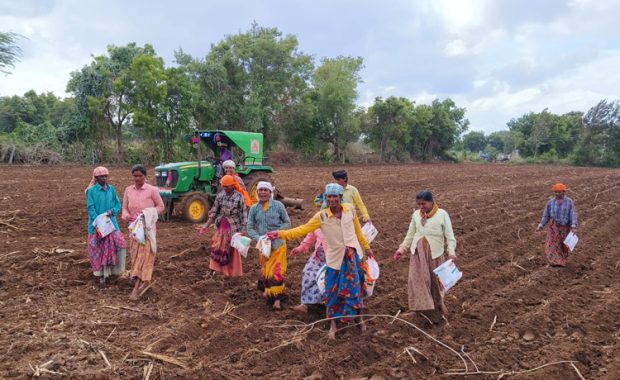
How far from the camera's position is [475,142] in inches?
3462

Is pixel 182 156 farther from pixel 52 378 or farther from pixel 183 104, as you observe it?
pixel 52 378

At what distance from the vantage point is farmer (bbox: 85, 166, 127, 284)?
19.0 feet

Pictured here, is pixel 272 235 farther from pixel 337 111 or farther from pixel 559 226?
pixel 337 111

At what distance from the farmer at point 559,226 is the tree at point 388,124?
3186 cm

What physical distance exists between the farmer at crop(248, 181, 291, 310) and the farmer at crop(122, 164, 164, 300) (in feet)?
3.98

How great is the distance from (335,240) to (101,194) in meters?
3.18

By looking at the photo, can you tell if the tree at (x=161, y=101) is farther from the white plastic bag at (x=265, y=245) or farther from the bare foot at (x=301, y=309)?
the bare foot at (x=301, y=309)

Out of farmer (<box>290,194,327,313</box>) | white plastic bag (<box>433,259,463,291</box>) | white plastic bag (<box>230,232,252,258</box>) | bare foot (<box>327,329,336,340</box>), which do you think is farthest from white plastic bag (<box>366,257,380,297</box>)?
white plastic bag (<box>230,232,252,258</box>)

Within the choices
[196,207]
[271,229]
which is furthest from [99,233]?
[196,207]

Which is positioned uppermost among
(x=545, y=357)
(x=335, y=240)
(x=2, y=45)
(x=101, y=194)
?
(x=2, y=45)

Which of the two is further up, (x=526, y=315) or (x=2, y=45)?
(x=2, y=45)

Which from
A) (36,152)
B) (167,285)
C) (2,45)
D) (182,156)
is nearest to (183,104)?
(182,156)

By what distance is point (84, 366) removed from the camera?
3730 millimetres

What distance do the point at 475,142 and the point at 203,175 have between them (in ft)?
280
